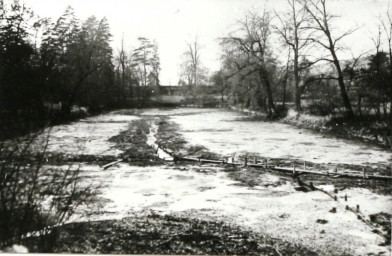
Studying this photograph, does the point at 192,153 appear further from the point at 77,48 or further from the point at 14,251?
the point at 77,48

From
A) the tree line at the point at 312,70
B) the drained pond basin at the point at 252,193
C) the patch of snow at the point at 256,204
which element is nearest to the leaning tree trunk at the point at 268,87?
the tree line at the point at 312,70

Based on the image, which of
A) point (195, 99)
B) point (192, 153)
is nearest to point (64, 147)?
point (192, 153)

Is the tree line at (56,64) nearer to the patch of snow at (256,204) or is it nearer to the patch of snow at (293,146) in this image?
the patch of snow at (256,204)

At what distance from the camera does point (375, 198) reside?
24.3 feet

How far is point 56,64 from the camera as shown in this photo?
551 inches

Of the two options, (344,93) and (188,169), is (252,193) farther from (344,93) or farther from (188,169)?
(344,93)

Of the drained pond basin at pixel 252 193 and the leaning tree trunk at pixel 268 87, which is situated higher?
the leaning tree trunk at pixel 268 87

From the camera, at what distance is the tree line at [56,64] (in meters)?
8.77

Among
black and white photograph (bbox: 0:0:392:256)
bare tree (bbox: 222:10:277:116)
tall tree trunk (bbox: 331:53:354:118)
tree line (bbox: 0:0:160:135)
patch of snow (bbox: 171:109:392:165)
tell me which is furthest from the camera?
bare tree (bbox: 222:10:277:116)

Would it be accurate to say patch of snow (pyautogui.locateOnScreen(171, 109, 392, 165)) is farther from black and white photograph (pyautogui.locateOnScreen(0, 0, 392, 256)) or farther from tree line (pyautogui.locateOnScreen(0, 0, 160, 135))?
tree line (pyautogui.locateOnScreen(0, 0, 160, 135))

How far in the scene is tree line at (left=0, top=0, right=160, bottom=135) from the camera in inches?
345

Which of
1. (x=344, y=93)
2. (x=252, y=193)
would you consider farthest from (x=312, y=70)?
(x=252, y=193)

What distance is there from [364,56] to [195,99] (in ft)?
121

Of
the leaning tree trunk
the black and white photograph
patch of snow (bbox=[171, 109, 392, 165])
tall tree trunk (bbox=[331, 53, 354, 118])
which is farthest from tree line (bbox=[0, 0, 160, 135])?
tall tree trunk (bbox=[331, 53, 354, 118])
